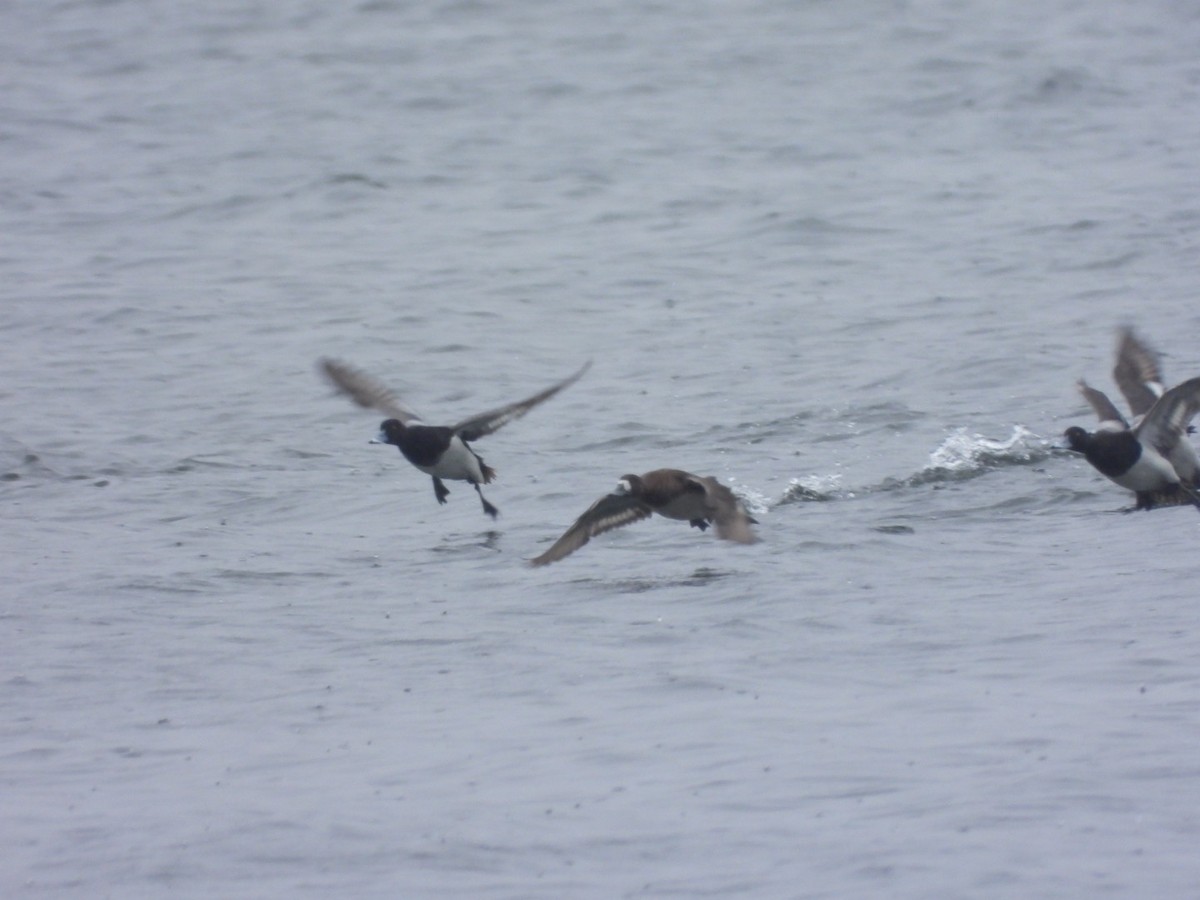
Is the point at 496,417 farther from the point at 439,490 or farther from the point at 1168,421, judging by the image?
the point at 1168,421

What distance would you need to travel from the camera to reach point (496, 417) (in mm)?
11031

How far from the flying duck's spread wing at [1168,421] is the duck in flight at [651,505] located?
2372 millimetres

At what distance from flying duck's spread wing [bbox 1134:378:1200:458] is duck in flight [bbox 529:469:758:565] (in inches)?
93.4

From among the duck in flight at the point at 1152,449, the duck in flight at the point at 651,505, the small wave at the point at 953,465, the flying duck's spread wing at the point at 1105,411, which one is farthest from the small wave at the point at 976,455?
the duck in flight at the point at 651,505

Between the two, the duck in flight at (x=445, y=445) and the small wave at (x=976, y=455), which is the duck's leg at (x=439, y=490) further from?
the small wave at (x=976, y=455)

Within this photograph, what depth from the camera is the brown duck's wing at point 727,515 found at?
9.12 metres

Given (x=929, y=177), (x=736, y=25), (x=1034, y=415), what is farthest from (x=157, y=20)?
(x=1034, y=415)

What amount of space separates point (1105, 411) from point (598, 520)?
3.16m

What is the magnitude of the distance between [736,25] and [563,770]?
25891mm

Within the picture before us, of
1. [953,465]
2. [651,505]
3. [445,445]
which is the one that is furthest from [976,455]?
[445,445]

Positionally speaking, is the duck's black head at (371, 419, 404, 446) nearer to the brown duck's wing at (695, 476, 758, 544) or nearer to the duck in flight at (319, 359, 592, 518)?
the duck in flight at (319, 359, 592, 518)

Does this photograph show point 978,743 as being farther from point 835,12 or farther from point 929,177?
point 835,12

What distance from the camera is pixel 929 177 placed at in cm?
2208

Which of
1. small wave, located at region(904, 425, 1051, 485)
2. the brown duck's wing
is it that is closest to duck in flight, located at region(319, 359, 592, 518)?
the brown duck's wing
